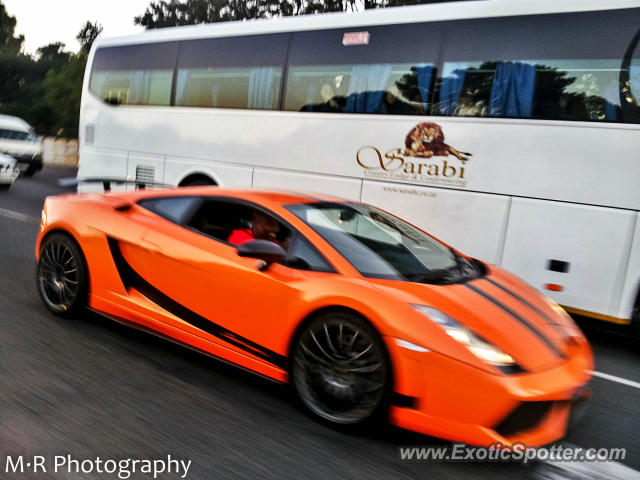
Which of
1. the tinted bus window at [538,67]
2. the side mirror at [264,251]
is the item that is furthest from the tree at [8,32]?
the side mirror at [264,251]

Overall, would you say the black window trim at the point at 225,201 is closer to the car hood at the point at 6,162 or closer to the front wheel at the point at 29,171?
the car hood at the point at 6,162

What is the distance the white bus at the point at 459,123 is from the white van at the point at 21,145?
12.8m

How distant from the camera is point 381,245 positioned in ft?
12.8

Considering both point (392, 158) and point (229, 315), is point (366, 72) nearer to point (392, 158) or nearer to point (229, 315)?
point (392, 158)

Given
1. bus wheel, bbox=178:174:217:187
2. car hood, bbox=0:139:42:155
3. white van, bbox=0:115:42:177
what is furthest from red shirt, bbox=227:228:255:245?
car hood, bbox=0:139:42:155

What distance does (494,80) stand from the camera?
662 cm

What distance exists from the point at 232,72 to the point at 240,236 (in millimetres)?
5567

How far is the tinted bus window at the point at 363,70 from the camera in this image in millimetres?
7180

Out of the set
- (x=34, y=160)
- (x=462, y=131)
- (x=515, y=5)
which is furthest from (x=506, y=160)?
(x=34, y=160)

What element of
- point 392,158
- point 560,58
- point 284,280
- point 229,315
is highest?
→ point 560,58

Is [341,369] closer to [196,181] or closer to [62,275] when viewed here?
[62,275]

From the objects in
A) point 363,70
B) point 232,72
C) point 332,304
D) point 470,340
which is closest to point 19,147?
point 232,72

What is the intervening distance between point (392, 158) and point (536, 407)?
15.5 ft

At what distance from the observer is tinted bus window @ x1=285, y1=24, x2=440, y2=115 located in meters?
7.18
